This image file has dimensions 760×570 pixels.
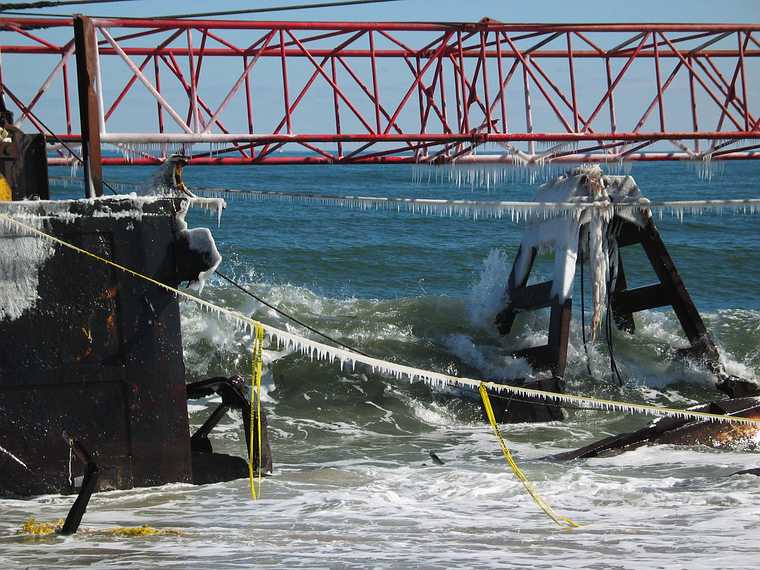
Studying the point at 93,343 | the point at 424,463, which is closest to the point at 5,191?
the point at 93,343

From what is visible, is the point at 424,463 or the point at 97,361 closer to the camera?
the point at 97,361

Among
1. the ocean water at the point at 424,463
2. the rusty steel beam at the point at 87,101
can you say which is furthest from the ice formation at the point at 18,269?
the ocean water at the point at 424,463

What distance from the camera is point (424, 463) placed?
10758 mm

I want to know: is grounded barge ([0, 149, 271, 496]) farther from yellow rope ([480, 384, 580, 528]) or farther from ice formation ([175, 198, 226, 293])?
yellow rope ([480, 384, 580, 528])

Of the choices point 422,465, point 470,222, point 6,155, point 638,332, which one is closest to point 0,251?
point 6,155

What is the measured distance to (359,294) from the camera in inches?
968

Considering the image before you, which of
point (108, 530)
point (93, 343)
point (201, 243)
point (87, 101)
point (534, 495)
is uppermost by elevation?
Result: point (87, 101)

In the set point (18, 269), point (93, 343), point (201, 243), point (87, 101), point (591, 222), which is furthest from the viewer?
point (591, 222)

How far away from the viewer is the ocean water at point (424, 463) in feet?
23.5

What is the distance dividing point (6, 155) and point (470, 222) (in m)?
31.5

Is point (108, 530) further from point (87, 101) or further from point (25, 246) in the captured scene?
point (87, 101)

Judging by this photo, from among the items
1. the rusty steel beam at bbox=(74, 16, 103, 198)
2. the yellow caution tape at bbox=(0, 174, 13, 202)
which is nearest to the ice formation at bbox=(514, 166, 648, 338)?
the rusty steel beam at bbox=(74, 16, 103, 198)

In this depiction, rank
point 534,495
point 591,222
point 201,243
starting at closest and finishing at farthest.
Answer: point 201,243, point 534,495, point 591,222

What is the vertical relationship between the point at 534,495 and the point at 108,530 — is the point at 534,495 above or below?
below
